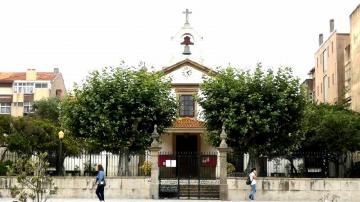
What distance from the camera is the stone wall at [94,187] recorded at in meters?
29.2

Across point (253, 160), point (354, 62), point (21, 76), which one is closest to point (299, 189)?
point (253, 160)

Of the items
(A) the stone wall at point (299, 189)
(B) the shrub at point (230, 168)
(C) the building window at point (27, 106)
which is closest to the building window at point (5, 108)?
(C) the building window at point (27, 106)

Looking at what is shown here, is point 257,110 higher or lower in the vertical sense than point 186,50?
lower

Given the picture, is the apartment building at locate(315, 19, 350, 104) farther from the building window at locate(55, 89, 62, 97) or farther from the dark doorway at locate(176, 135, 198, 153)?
the building window at locate(55, 89, 62, 97)

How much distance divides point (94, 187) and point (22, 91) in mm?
48102

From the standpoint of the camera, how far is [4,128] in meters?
37.1

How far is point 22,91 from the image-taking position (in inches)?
2943

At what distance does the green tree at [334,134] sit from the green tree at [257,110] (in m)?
1.19

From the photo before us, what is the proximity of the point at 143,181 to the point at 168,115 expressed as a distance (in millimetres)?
6206

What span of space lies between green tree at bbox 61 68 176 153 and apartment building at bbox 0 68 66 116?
41583 millimetres

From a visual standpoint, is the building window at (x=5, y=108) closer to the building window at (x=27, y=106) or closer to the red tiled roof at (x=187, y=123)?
the building window at (x=27, y=106)

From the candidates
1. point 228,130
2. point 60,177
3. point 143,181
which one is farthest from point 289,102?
point 60,177

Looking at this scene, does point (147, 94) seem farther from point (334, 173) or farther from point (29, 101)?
point (29, 101)

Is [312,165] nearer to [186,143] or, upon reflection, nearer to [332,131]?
[332,131]
